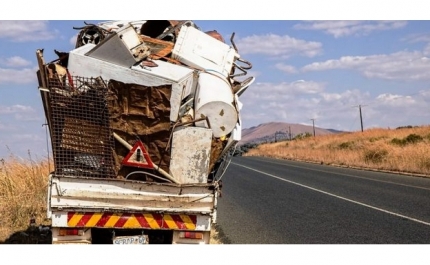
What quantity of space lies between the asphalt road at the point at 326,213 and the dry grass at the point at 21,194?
339 cm

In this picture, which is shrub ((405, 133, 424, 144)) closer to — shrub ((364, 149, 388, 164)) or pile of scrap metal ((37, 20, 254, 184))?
shrub ((364, 149, 388, 164))

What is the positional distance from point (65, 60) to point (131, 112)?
1.13m

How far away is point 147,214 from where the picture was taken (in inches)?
257

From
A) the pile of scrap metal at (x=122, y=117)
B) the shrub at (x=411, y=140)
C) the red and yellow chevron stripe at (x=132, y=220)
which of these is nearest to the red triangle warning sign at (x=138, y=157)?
the pile of scrap metal at (x=122, y=117)

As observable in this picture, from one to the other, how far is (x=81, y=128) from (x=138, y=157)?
0.67 meters

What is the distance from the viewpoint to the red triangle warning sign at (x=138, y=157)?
6609 mm

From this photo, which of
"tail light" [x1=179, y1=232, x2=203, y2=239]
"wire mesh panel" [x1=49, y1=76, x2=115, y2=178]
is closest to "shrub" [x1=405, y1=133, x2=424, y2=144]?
"tail light" [x1=179, y1=232, x2=203, y2=239]

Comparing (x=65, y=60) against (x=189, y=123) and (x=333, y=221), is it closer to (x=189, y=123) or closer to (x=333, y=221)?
(x=189, y=123)

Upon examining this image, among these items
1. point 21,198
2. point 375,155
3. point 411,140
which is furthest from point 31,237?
point 411,140

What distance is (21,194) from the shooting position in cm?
1216

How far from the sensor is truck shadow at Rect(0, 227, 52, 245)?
8.97 m

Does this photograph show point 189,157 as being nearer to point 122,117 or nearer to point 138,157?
point 138,157

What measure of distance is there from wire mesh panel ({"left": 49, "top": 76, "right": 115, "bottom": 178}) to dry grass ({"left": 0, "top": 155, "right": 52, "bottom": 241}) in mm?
3353

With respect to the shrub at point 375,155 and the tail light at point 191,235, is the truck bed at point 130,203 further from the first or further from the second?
the shrub at point 375,155
